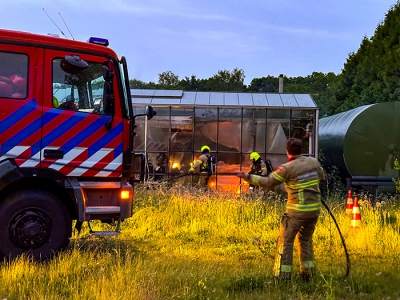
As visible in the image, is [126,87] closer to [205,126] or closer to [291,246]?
[291,246]

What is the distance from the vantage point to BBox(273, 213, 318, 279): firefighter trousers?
494cm

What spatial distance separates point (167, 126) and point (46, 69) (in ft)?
31.5

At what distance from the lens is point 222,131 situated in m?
15.0

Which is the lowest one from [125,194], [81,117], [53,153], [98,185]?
[125,194]

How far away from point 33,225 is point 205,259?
226cm

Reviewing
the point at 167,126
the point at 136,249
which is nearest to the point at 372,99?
the point at 167,126

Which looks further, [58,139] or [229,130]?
[229,130]

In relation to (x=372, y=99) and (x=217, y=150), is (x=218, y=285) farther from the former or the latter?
(x=372, y=99)

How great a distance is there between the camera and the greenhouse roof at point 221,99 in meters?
14.9

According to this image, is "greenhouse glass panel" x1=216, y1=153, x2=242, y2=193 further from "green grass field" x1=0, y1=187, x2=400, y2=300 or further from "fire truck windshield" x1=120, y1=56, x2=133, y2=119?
"fire truck windshield" x1=120, y1=56, x2=133, y2=119

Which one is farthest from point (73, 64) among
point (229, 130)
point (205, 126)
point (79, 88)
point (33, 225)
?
point (229, 130)

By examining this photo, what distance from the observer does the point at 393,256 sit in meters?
6.28

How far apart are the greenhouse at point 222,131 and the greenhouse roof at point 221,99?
0.03m

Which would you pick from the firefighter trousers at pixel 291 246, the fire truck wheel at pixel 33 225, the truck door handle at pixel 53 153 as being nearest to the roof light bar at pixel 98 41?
the truck door handle at pixel 53 153
